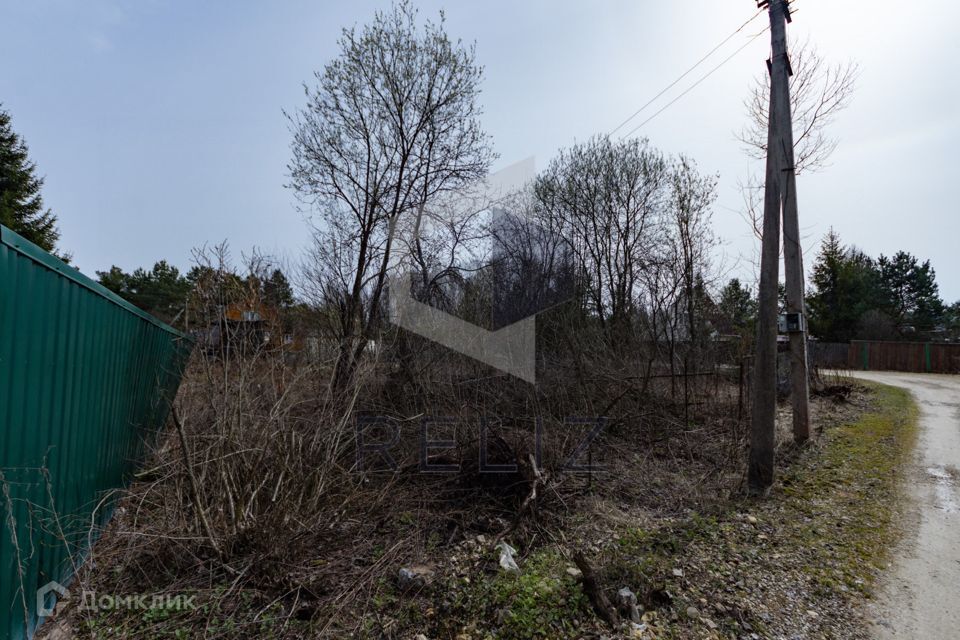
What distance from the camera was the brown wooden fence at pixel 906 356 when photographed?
21031mm

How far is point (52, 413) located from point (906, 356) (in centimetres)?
3214

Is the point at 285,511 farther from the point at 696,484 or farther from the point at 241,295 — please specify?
the point at 696,484

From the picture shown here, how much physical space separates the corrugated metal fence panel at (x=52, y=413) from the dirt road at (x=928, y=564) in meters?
4.62

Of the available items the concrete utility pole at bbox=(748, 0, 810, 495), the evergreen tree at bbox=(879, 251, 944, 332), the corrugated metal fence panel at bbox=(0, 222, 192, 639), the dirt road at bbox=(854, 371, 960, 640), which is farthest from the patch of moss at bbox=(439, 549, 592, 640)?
the evergreen tree at bbox=(879, 251, 944, 332)

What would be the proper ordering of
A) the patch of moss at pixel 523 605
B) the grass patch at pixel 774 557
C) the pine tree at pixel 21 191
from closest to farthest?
the patch of moss at pixel 523 605, the grass patch at pixel 774 557, the pine tree at pixel 21 191

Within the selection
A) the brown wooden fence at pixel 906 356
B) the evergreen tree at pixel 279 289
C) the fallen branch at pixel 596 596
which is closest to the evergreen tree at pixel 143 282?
the evergreen tree at pixel 279 289

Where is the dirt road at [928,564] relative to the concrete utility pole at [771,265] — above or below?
below

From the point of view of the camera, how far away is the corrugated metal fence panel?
2033 millimetres

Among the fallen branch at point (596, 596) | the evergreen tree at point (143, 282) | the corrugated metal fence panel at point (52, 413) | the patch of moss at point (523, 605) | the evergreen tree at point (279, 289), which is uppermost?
the evergreen tree at point (143, 282)

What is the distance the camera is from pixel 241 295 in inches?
183

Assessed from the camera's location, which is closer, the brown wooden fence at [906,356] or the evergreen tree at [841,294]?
the brown wooden fence at [906,356]

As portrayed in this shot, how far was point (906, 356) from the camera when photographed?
74.8ft

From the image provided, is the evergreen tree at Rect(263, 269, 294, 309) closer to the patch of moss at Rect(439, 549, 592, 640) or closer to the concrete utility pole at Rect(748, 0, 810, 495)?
the patch of moss at Rect(439, 549, 592, 640)

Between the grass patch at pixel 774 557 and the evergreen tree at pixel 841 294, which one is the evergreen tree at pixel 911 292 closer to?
the evergreen tree at pixel 841 294
